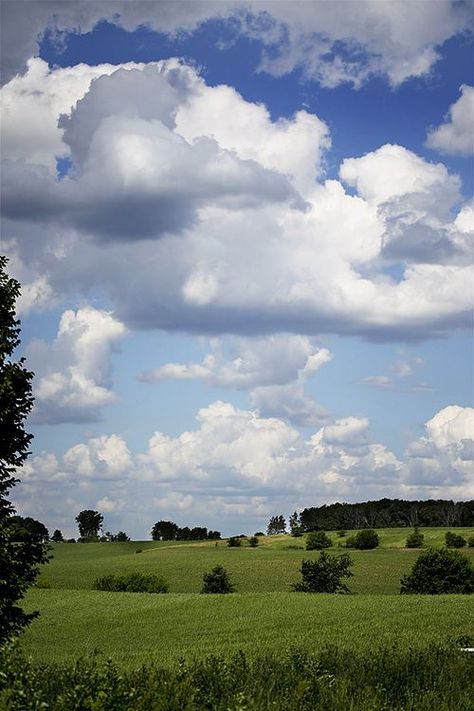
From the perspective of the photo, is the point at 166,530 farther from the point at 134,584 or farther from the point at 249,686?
the point at 249,686

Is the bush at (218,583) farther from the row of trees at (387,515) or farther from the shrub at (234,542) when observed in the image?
the row of trees at (387,515)

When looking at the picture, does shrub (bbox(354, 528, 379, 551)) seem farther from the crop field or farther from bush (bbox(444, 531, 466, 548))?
the crop field

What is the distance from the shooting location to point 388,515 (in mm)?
163125

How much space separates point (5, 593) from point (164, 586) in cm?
4331

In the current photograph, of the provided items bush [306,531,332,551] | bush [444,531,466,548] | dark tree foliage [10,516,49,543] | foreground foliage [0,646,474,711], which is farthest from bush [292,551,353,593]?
bush [306,531,332,551]

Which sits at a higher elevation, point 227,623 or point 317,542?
point 227,623

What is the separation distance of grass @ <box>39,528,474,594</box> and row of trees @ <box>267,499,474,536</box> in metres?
38.1

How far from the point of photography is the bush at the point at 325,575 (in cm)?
5544

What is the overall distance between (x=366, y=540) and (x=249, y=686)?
333 ft

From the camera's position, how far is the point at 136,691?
27.9 ft

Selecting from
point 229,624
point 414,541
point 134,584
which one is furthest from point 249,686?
point 414,541

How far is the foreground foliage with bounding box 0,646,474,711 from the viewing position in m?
8.20

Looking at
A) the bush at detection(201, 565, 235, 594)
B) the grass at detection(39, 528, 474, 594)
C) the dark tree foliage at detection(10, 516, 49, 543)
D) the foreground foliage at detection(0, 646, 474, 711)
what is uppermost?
the dark tree foliage at detection(10, 516, 49, 543)

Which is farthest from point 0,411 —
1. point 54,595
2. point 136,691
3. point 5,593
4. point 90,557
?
point 90,557
